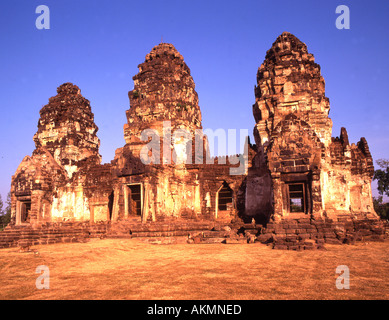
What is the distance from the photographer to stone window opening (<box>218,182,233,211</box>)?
18091mm

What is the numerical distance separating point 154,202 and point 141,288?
1024 centimetres

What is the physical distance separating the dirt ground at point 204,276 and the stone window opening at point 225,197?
8.20 meters

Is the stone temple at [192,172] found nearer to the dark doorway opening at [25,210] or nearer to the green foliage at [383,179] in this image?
the dark doorway opening at [25,210]

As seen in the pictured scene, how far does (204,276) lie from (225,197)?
478 inches

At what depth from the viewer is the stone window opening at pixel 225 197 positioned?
18.1m

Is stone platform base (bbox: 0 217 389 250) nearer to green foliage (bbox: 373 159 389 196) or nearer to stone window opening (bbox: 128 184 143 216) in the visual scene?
stone window opening (bbox: 128 184 143 216)

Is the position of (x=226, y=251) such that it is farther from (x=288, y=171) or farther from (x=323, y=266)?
(x=288, y=171)

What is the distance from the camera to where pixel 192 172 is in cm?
1859

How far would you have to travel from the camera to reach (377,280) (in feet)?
18.7

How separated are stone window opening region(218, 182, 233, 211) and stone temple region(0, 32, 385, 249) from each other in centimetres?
7

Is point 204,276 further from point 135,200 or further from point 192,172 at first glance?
point 192,172

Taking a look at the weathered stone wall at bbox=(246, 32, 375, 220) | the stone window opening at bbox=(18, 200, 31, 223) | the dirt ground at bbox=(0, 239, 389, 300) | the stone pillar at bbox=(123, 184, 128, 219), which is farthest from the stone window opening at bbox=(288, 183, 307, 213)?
the stone window opening at bbox=(18, 200, 31, 223)

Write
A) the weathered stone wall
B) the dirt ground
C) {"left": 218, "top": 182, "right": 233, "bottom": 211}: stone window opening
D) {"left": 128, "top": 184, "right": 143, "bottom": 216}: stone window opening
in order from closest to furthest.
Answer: the dirt ground < the weathered stone wall < {"left": 128, "top": 184, "right": 143, "bottom": 216}: stone window opening < {"left": 218, "top": 182, "right": 233, "bottom": 211}: stone window opening

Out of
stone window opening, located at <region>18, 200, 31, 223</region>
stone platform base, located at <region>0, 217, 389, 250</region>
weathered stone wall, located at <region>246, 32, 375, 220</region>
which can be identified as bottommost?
stone platform base, located at <region>0, 217, 389, 250</region>
